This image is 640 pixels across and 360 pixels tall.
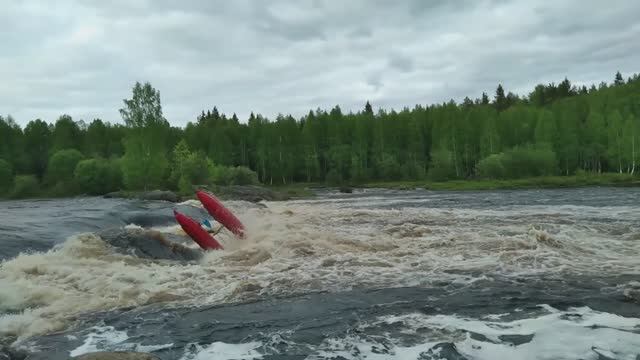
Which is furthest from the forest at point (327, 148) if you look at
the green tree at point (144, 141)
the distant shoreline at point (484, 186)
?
the distant shoreline at point (484, 186)

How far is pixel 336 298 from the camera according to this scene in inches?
502

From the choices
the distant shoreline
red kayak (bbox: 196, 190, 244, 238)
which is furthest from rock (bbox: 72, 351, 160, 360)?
the distant shoreline

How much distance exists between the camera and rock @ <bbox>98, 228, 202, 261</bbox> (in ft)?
60.6

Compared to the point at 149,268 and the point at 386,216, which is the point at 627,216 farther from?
the point at 149,268

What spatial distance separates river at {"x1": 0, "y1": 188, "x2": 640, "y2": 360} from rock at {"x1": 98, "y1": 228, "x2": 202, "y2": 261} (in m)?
0.47

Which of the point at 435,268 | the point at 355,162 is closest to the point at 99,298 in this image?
the point at 435,268

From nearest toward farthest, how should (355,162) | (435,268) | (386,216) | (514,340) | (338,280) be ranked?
(514,340), (338,280), (435,268), (386,216), (355,162)

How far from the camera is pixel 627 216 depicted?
28984 millimetres

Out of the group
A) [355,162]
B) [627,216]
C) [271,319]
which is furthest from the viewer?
[355,162]

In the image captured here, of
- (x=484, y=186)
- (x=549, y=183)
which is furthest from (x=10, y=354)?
(x=549, y=183)

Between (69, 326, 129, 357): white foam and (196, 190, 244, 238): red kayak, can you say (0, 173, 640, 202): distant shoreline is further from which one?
(69, 326, 129, 357): white foam

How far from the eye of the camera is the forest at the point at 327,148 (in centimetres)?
8969

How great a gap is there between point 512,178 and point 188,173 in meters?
50.6

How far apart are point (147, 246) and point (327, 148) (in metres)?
97.1
